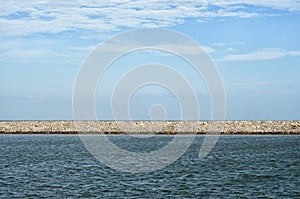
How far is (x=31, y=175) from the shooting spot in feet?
125

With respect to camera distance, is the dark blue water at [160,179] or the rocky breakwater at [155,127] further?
the rocky breakwater at [155,127]

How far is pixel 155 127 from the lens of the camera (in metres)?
98.6

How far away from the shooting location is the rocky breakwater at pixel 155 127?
314 feet

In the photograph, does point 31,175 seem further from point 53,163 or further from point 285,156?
point 285,156

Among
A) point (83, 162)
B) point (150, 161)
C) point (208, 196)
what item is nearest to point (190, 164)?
point (150, 161)

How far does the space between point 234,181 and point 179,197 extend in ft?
21.5

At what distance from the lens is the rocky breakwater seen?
95.6 meters

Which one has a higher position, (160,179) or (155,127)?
(160,179)

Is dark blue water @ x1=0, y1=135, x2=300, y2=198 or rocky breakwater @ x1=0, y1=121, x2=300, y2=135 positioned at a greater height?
dark blue water @ x1=0, y1=135, x2=300, y2=198

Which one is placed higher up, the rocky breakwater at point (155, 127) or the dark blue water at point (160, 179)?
the dark blue water at point (160, 179)

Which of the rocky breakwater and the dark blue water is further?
the rocky breakwater

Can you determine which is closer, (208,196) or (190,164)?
(208,196)

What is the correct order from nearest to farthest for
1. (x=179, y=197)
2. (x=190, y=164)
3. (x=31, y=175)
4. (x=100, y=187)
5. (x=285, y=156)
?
1. (x=179, y=197)
2. (x=100, y=187)
3. (x=31, y=175)
4. (x=190, y=164)
5. (x=285, y=156)

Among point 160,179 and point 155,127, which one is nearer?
point 160,179
